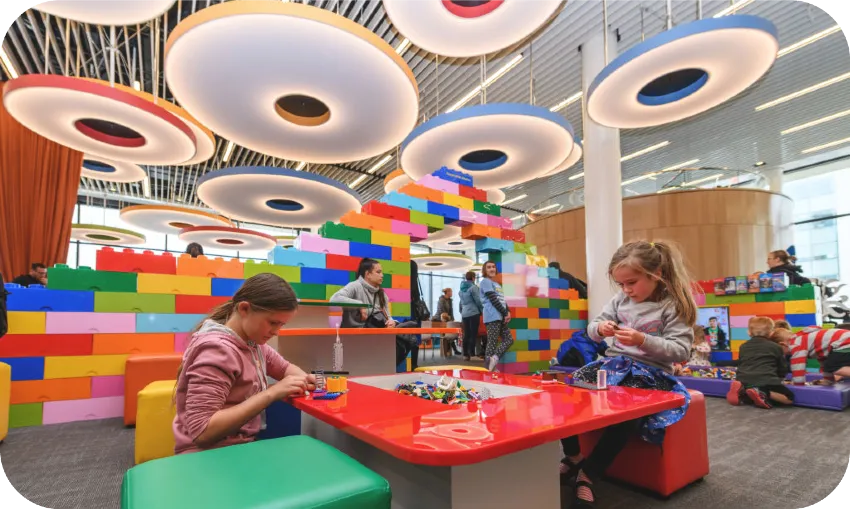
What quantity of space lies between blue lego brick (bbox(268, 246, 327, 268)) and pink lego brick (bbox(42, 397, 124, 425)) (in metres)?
2.26

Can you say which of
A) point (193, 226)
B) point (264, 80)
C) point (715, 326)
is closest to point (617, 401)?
point (264, 80)

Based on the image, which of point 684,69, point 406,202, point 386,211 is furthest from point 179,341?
point 684,69

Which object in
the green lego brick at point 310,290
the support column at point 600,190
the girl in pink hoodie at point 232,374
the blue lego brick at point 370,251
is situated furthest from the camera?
the support column at point 600,190

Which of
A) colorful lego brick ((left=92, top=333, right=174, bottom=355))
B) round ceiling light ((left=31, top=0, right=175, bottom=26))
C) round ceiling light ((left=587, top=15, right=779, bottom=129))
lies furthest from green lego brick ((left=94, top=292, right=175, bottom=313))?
round ceiling light ((left=587, top=15, right=779, bottom=129))

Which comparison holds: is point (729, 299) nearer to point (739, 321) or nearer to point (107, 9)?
point (739, 321)

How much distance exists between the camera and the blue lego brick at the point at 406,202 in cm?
713

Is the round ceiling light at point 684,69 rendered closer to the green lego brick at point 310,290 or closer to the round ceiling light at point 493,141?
the round ceiling light at point 493,141

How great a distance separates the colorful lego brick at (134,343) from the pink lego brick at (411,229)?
3425 mm

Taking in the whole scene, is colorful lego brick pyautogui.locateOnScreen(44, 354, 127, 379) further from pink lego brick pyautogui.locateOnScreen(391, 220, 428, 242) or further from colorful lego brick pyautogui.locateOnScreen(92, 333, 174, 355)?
pink lego brick pyautogui.locateOnScreen(391, 220, 428, 242)

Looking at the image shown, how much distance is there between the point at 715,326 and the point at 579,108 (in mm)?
6234

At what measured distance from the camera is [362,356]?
3570mm

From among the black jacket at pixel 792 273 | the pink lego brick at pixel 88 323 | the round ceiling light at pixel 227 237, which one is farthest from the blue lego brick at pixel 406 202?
the round ceiling light at pixel 227 237

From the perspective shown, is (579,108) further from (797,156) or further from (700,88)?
(797,156)

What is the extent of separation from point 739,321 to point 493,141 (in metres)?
5.24
